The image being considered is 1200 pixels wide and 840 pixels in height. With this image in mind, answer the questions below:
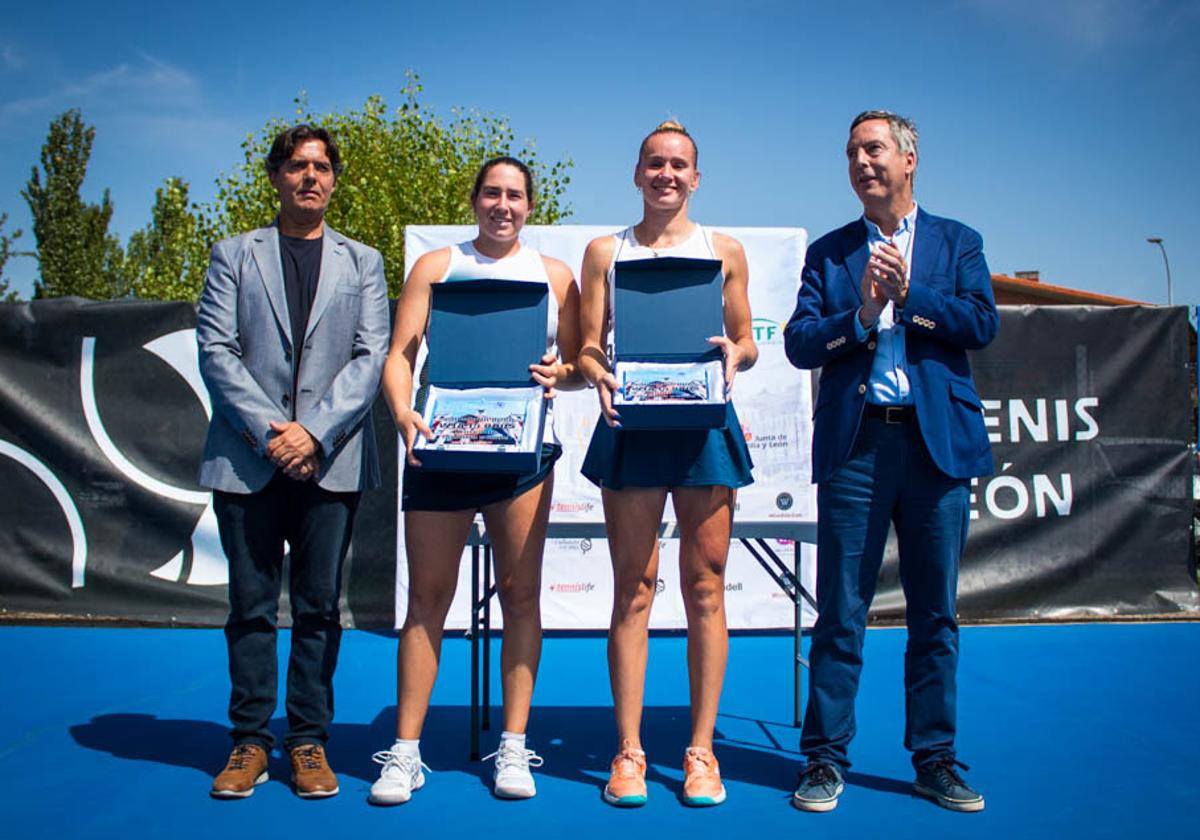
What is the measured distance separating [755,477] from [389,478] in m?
2.29

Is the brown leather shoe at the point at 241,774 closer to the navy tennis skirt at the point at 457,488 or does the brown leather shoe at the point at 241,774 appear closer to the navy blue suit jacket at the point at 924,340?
the navy tennis skirt at the point at 457,488

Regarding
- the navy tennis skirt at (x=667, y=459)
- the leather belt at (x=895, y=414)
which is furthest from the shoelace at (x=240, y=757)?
the leather belt at (x=895, y=414)

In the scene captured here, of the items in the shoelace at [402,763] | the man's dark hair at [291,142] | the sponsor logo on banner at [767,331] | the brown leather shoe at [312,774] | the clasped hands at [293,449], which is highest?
the man's dark hair at [291,142]

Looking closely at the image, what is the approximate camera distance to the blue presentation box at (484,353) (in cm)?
275

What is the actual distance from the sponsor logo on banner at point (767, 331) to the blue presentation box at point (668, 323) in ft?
9.39

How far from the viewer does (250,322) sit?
3.06 metres

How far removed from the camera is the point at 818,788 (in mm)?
2781

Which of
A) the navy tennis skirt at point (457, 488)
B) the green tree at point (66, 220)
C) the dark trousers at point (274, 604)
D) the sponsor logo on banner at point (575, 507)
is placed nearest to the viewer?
the navy tennis skirt at point (457, 488)

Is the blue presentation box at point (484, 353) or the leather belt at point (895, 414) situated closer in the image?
the blue presentation box at point (484, 353)

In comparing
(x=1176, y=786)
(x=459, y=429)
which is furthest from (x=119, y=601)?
(x=1176, y=786)

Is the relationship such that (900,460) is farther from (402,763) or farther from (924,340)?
(402,763)

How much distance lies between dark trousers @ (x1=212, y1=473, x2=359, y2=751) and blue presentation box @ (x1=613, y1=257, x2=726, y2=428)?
112cm

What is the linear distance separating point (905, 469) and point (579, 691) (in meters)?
2.12

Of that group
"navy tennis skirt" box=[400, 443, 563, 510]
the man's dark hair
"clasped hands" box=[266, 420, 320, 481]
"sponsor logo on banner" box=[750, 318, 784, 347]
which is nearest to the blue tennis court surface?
"navy tennis skirt" box=[400, 443, 563, 510]
